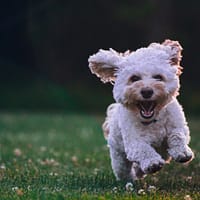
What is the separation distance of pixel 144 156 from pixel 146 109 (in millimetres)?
411

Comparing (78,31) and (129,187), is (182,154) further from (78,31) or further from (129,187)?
(78,31)

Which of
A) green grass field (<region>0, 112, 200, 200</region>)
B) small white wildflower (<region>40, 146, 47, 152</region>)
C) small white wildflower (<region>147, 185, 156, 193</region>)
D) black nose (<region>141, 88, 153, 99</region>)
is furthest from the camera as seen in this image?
small white wildflower (<region>40, 146, 47, 152</region>)

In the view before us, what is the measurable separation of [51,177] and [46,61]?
78.8ft

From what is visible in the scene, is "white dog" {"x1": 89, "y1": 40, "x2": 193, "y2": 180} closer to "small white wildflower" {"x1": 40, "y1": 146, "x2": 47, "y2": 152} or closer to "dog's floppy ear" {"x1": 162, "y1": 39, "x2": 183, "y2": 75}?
"dog's floppy ear" {"x1": 162, "y1": 39, "x2": 183, "y2": 75}

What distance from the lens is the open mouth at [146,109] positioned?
276 inches

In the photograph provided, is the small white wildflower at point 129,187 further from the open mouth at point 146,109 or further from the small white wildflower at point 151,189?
the open mouth at point 146,109

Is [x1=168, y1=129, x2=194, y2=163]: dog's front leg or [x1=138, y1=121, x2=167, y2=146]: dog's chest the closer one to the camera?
[x1=168, y1=129, x2=194, y2=163]: dog's front leg

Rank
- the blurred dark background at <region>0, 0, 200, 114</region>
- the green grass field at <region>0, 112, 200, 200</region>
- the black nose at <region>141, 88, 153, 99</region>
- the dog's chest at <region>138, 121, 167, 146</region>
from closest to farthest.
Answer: the green grass field at <region>0, 112, 200, 200</region> → the black nose at <region>141, 88, 153, 99</region> → the dog's chest at <region>138, 121, 167, 146</region> → the blurred dark background at <region>0, 0, 200, 114</region>

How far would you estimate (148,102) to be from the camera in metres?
6.96

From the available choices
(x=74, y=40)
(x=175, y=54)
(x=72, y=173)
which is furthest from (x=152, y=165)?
(x=74, y=40)

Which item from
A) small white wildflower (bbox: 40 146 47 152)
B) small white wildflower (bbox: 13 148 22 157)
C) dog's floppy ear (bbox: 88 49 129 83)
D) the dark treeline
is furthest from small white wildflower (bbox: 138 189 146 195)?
the dark treeline

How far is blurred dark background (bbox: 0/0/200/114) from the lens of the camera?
30406mm

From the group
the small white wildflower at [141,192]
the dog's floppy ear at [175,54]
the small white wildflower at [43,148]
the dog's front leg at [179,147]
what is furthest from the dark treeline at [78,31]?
the small white wildflower at [141,192]

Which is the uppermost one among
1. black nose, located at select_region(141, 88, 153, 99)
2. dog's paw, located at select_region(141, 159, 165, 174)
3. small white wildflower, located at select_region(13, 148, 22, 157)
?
small white wildflower, located at select_region(13, 148, 22, 157)
